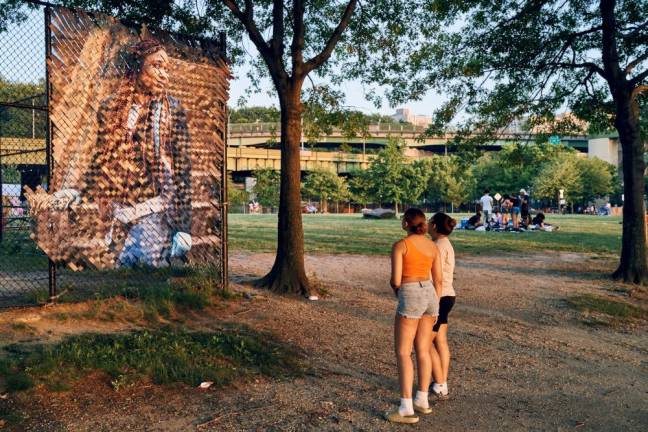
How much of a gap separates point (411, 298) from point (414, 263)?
0.88 ft

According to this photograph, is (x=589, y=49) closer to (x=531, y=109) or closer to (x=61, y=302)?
(x=531, y=109)

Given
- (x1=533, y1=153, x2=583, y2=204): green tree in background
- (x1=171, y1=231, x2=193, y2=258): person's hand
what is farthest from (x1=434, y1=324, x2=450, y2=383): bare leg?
(x1=533, y1=153, x2=583, y2=204): green tree in background

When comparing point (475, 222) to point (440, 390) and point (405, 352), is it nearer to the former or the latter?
point (440, 390)

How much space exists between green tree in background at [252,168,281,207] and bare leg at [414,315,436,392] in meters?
66.0

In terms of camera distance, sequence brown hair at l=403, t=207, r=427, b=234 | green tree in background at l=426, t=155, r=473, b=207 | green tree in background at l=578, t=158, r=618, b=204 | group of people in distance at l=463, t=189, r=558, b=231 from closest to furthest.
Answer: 1. brown hair at l=403, t=207, r=427, b=234
2. group of people in distance at l=463, t=189, r=558, b=231
3. green tree in background at l=578, t=158, r=618, b=204
4. green tree in background at l=426, t=155, r=473, b=207

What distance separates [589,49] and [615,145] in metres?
93.1

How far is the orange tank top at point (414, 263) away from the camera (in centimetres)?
438

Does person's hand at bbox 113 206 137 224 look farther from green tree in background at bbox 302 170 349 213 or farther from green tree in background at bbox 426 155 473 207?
green tree in background at bbox 426 155 473 207

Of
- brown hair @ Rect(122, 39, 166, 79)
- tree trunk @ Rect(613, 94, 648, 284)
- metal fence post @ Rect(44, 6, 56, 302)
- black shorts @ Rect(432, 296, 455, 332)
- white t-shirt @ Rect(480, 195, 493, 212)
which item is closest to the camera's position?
black shorts @ Rect(432, 296, 455, 332)

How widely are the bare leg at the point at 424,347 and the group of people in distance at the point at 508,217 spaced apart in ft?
74.1

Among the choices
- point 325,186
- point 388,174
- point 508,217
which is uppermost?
point 388,174

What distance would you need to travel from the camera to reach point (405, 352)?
173 inches

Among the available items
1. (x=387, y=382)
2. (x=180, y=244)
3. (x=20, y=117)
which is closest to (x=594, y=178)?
(x=20, y=117)

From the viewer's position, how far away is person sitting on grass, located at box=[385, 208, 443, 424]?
4355 mm
